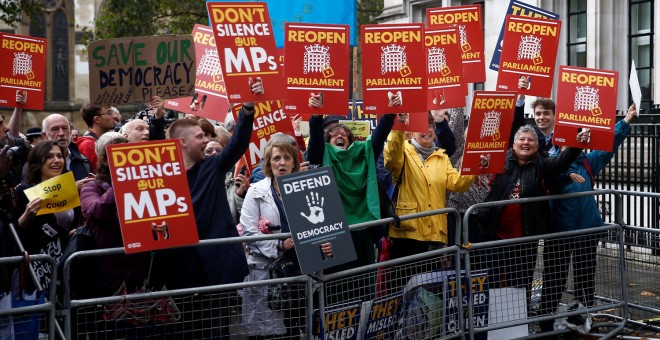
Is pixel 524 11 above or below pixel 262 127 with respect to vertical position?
above

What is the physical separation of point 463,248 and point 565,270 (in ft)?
3.92

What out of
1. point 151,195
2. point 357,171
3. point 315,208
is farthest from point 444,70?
point 151,195

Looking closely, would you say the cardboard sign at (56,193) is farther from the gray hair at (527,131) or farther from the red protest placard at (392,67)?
the gray hair at (527,131)

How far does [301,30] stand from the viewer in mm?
7652

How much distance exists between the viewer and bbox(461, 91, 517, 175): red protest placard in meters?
7.93

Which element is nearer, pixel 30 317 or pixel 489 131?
pixel 30 317

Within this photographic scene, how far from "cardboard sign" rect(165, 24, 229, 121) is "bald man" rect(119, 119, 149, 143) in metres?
1.31

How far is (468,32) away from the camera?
9758 mm

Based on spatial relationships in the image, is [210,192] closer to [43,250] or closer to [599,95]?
[43,250]

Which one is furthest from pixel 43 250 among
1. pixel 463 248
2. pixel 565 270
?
pixel 565 270

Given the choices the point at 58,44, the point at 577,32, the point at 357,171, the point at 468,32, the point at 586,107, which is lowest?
the point at 357,171

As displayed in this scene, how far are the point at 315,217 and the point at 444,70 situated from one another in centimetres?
297

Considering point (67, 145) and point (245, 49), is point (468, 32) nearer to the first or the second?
point (245, 49)

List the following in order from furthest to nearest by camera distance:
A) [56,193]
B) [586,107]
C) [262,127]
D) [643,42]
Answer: [643,42] < [262,127] < [586,107] < [56,193]
